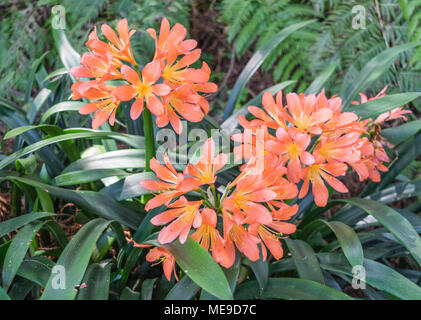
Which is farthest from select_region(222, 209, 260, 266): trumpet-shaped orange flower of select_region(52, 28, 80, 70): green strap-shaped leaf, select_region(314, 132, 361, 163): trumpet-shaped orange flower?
select_region(52, 28, 80, 70): green strap-shaped leaf

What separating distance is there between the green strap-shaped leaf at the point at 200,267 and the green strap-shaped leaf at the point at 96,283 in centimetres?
17

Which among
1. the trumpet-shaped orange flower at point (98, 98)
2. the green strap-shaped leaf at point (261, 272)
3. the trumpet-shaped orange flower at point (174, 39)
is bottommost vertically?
the green strap-shaped leaf at point (261, 272)

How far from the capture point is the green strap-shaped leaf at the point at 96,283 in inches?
36.0

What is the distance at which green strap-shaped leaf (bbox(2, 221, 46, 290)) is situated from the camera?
905 mm

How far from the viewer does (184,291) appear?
0.94m

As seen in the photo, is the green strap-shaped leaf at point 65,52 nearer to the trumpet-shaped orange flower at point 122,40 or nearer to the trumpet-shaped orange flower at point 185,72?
the trumpet-shaped orange flower at point 122,40

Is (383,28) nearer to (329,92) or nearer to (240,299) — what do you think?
(329,92)

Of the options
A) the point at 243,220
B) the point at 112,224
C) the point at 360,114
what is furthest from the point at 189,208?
the point at 360,114

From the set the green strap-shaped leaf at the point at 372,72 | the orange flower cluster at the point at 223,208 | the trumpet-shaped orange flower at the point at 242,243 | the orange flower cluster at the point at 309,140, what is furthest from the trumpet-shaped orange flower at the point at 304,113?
the green strap-shaped leaf at the point at 372,72

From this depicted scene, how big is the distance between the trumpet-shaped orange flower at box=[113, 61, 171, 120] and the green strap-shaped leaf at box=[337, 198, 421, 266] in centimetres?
60

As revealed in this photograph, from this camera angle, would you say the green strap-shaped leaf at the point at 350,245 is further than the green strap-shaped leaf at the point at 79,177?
No

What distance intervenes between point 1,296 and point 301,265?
2.18 feet

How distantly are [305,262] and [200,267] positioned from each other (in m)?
0.32

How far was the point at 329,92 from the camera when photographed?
1996 mm
